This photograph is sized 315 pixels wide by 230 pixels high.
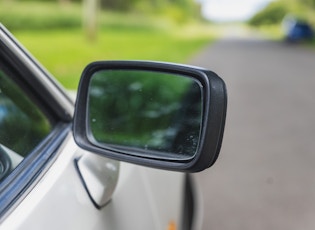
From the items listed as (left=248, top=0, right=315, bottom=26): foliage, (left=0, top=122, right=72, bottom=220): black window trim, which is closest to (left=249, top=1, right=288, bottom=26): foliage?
(left=248, top=0, right=315, bottom=26): foliage

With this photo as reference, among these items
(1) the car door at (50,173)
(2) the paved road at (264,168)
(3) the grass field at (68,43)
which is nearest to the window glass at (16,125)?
(1) the car door at (50,173)

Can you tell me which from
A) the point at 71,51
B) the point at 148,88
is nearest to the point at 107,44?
the point at 71,51

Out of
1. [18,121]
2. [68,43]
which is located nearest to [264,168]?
[18,121]

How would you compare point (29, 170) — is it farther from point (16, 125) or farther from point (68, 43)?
point (68, 43)

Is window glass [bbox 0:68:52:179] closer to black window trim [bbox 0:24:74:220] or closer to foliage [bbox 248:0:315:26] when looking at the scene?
black window trim [bbox 0:24:74:220]

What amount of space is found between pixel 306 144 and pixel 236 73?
8024 millimetres

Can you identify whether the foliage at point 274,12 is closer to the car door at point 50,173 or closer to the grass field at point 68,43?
the grass field at point 68,43

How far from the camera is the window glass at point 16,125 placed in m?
1.47

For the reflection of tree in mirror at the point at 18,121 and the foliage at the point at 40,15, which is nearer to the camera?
the reflection of tree in mirror at the point at 18,121

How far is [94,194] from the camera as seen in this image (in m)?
1.44

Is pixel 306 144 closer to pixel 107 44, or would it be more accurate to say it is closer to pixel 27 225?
pixel 27 225

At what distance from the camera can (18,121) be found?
1.65 meters

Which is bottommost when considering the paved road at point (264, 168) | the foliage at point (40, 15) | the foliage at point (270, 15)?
the paved road at point (264, 168)

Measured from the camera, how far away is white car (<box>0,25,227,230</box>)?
1210 mm
